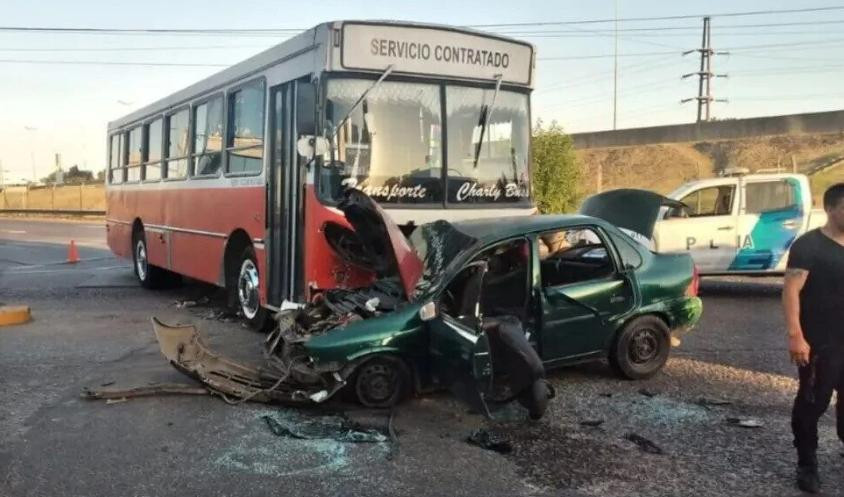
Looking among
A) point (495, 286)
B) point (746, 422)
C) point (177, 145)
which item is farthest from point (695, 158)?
point (746, 422)

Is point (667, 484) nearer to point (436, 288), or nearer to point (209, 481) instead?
point (436, 288)

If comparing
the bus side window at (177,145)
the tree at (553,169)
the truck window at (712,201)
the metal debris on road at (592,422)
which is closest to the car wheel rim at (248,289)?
the bus side window at (177,145)

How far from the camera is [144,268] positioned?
13727 mm

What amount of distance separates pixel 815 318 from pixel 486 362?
6.52 feet

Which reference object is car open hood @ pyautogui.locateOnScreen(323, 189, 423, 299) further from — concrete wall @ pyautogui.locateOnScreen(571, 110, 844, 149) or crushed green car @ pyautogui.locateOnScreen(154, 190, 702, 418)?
concrete wall @ pyautogui.locateOnScreen(571, 110, 844, 149)

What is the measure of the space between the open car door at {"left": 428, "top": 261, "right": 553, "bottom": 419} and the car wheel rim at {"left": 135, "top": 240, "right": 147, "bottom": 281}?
9.37m

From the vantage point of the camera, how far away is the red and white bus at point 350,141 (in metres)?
7.32

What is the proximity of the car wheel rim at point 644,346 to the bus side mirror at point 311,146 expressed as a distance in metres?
3.30

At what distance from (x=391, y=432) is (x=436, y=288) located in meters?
1.16

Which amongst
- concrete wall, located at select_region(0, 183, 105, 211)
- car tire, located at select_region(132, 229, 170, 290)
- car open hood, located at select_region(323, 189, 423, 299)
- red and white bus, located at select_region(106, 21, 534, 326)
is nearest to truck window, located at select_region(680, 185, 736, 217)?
red and white bus, located at select_region(106, 21, 534, 326)

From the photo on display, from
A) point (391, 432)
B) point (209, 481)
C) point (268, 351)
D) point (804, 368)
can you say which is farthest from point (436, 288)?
point (804, 368)

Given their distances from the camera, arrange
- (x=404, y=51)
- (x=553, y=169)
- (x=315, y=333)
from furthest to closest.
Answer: (x=553, y=169), (x=404, y=51), (x=315, y=333)

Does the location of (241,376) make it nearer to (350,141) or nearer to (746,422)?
(350,141)

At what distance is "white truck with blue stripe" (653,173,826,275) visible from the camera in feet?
37.5
